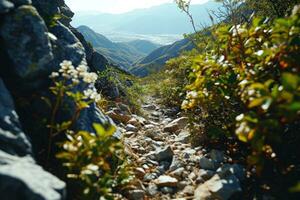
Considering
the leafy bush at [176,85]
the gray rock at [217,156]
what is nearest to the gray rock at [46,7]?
the gray rock at [217,156]

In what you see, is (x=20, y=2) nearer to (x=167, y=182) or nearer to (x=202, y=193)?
(x=167, y=182)

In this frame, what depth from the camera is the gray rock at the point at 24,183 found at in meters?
4.02

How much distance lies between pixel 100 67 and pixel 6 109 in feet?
33.4

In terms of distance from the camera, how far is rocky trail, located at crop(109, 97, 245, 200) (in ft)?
19.8

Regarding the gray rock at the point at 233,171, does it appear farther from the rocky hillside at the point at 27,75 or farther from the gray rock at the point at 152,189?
the rocky hillside at the point at 27,75

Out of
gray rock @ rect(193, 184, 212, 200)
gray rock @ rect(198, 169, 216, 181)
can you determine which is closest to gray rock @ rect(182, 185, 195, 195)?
gray rock @ rect(193, 184, 212, 200)

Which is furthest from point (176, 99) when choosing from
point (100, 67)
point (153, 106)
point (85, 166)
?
point (85, 166)

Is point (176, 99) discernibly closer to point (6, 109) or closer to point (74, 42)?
point (74, 42)

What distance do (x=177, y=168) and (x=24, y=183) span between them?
3.76 meters

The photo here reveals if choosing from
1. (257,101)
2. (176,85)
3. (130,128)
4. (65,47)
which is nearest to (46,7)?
(65,47)

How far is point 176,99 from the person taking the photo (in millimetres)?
14000

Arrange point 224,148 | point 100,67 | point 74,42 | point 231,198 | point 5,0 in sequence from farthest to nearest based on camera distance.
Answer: point 100,67, point 74,42, point 224,148, point 5,0, point 231,198

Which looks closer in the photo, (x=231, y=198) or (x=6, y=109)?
(x=6, y=109)

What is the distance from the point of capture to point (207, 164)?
7.00m
